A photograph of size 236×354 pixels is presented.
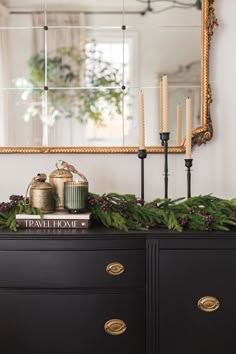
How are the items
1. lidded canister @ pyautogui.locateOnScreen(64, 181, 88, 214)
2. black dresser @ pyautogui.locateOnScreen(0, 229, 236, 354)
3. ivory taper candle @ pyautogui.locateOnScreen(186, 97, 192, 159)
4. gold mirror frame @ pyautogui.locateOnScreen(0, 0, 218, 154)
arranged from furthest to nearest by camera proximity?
gold mirror frame @ pyautogui.locateOnScreen(0, 0, 218, 154), ivory taper candle @ pyautogui.locateOnScreen(186, 97, 192, 159), lidded canister @ pyautogui.locateOnScreen(64, 181, 88, 214), black dresser @ pyautogui.locateOnScreen(0, 229, 236, 354)

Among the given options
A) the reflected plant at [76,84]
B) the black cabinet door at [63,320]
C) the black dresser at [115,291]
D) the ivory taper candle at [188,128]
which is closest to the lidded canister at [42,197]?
the black dresser at [115,291]

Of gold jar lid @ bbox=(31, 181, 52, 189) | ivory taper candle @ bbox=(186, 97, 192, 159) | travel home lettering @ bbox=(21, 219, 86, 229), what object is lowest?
travel home lettering @ bbox=(21, 219, 86, 229)

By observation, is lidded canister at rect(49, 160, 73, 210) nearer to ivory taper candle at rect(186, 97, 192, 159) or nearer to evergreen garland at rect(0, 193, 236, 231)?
evergreen garland at rect(0, 193, 236, 231)

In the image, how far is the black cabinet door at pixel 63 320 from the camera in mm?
1584

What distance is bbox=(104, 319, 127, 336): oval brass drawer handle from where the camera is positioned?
1589 millimetres

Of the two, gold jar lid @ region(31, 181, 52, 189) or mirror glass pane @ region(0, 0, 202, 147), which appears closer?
gold jar lid @ region(31, 181, 52, 189)

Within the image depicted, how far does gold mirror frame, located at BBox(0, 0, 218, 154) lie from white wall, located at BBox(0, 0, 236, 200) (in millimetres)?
34

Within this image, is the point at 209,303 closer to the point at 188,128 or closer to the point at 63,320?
the point at 63,320

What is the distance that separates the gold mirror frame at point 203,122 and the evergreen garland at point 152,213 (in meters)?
0.32

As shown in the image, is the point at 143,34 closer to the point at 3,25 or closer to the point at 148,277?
the point at 3,25

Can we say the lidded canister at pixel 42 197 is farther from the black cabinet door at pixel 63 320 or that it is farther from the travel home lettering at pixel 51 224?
the black cabinet door at pixel 63 320

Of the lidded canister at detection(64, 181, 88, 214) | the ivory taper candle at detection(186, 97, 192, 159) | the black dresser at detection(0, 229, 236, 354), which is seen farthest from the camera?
the ivory taper candle at detection(186, 97, 192, 159)

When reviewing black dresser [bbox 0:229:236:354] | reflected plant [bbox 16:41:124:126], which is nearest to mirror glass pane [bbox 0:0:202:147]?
reflected plant [bbox 16:41:124:126]

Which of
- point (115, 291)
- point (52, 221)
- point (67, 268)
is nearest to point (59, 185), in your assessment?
point (52, 221)
